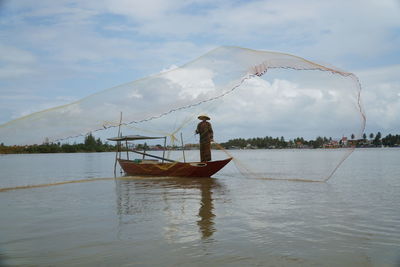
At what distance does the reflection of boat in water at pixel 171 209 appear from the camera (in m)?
7.12

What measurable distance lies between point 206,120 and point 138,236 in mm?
11169

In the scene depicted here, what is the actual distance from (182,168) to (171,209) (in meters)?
8.18

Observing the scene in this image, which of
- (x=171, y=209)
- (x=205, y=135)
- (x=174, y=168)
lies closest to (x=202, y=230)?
(x=171, y=209)

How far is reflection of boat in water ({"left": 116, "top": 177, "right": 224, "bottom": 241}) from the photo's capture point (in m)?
7.12

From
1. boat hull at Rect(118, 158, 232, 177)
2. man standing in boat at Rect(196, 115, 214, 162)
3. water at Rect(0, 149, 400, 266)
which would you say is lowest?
water at Rect(0, 149, 400, 266)

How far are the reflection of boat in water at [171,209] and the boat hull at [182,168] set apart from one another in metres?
3.07

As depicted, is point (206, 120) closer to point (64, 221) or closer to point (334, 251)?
point (64, 221)

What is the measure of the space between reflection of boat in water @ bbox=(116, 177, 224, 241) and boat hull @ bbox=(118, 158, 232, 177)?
10.1 ft

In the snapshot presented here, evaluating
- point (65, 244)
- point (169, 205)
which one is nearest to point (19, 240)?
point (65, 244)

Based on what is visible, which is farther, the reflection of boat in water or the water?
the reflection of boat in water

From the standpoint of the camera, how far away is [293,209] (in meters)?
9.23

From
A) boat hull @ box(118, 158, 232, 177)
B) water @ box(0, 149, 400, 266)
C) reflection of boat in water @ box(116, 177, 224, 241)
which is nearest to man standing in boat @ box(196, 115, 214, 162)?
boat hull @ box(118, 158, 232, 177)

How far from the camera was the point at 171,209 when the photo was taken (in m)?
9.38

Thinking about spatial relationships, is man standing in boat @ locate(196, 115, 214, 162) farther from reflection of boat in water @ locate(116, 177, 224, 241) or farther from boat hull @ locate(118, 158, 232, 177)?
reflection of boat in water @ locate(116, 177, 224, 241)
